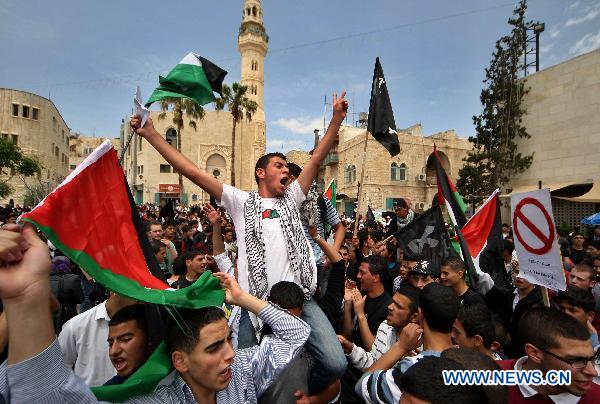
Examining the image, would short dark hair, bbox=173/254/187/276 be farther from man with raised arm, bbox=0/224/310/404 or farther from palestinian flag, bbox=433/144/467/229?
palestinian flag, bbox=433/144/467/229

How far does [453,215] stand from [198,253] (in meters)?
4.07

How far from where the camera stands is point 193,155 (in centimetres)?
5341

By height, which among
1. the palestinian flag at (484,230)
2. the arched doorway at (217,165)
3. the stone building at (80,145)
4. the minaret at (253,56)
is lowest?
the palestinian flag at (484,230)

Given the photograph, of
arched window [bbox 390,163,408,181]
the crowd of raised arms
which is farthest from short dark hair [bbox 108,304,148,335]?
arched window [bbox 390,163,408,181]

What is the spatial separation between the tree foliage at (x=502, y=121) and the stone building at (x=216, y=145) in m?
34.5

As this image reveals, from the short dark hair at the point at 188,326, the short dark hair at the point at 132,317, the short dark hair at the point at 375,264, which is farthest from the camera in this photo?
the short dark hair at the point at 375,264

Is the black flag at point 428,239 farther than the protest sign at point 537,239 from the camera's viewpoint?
Yes

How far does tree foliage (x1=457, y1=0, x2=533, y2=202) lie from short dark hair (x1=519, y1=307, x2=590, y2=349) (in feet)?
74.2

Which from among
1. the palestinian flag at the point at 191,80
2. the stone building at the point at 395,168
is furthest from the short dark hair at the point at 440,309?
the stone building at the point at 395,168

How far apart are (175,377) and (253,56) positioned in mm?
59423

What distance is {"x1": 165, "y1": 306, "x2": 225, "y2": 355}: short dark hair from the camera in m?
1.92

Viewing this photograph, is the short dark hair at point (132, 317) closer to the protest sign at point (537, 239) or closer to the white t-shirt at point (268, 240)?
the white t-shirt at point (268, 240)

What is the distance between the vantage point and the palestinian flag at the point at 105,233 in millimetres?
1816

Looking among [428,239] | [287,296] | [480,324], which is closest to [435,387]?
[287,296]
